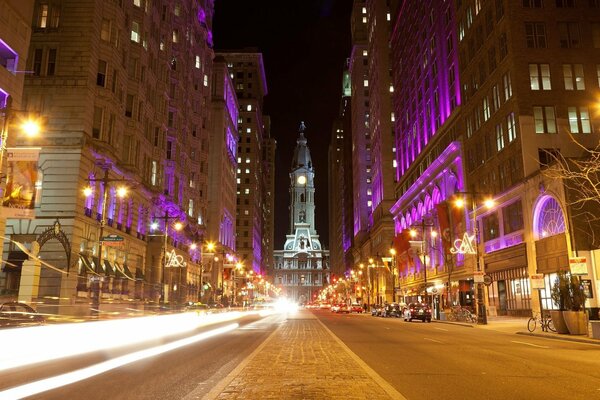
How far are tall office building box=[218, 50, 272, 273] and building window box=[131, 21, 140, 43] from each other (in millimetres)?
108022

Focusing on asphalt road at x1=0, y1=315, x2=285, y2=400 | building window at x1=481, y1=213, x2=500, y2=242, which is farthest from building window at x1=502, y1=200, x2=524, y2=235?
asphalt road at x1=0, y1=315, x2=285, y2=400

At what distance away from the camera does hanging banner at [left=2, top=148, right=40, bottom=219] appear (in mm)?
26109

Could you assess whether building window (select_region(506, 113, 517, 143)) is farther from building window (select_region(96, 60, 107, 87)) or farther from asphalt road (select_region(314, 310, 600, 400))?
building window (select_region(96, 60, 107, 87))

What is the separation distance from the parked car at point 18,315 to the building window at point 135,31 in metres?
36.3

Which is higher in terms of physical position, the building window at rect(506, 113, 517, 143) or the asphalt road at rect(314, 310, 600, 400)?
the building window at rect(506, 113, 517, 143)

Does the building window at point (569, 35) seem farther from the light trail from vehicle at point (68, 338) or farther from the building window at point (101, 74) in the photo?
the light trail from vehicle at point (68, 338)

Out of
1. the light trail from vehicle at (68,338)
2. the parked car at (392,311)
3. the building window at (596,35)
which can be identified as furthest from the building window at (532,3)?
the light trail from vehicle at (68,338)

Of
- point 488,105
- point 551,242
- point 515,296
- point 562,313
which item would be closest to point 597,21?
point 488,105

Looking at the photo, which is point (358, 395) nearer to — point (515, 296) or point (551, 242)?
point (551, 242)

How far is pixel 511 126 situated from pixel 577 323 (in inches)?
1008

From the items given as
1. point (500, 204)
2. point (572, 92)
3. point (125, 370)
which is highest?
point (572, 92)

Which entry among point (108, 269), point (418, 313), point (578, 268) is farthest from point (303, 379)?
point (418, 313)

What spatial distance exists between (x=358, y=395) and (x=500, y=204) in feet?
146

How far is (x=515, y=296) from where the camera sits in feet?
154
